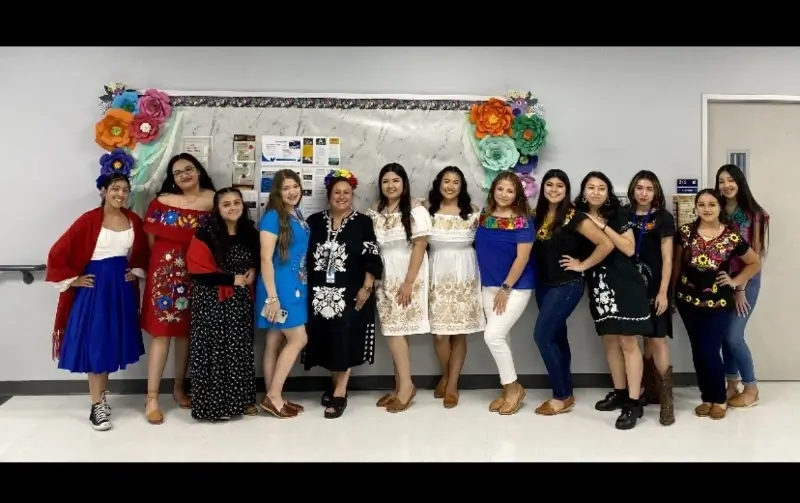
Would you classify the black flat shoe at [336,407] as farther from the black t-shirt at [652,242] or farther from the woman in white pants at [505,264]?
the black t-shirt at [652,242]

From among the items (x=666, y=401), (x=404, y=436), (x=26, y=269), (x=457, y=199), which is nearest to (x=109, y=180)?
(x=26, y=269)

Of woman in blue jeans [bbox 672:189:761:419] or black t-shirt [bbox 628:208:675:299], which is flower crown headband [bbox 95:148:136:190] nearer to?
black t-shirt [bbox 628:208:675:299]

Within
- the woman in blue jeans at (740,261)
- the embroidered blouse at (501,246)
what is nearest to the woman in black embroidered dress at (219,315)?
the embroidered blouse at (501,246)

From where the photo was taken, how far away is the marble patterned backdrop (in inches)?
141

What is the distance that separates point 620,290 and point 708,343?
0.57 metres

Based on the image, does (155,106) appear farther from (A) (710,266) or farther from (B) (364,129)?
(A) (710,266)

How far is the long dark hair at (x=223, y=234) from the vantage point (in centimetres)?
305

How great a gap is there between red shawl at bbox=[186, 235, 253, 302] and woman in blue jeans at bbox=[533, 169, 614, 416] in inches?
68.1

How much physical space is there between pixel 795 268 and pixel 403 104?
2.79 metres

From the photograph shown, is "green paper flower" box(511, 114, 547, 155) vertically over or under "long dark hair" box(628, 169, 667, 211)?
over

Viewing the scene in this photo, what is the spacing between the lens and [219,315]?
10.0 feet

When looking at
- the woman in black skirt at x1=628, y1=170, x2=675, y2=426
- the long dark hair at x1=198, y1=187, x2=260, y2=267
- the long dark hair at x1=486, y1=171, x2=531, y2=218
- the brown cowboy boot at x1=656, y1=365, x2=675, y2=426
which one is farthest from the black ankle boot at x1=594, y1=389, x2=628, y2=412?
the long dark hair at x1=198, y1=187, x2=260, y2=267

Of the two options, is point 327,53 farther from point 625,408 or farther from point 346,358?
point 625,408

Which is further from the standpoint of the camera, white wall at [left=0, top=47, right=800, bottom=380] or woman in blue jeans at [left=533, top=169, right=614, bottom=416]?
white wall at [left=0, top=47, right=800, bottom=380]
